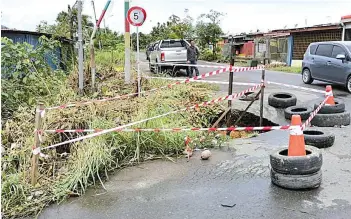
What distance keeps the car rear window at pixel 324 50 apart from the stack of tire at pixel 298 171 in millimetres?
10524

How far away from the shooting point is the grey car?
42.9ft

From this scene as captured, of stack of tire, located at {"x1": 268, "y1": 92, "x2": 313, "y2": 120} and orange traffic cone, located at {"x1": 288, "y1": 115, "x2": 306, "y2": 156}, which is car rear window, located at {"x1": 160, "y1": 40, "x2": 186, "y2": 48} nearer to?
stack of tire, located at {"x1": 268, "y1": 92, "x2": 313, "y2": 120}

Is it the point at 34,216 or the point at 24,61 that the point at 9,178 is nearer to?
the point at 34,216

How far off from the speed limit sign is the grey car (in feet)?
24.8

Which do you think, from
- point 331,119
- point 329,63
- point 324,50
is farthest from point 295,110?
point 324,50

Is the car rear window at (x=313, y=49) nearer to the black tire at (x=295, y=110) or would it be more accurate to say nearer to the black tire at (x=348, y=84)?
the black tire at (x=348, y=84)

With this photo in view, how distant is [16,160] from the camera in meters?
5.55

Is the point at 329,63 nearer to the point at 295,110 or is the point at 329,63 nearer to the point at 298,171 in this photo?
the point at 295,110

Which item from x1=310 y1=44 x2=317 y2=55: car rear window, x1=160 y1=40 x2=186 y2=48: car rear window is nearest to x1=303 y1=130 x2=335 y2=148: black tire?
x1=310 y1=44 x2=317 y2=55: car rear window

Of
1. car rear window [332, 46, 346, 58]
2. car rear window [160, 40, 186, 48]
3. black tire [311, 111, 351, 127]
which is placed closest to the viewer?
black tire [311, 111, 351, 127]

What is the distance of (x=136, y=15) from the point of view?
9453 millimetres

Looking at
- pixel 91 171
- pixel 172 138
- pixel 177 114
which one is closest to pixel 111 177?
pixel 91 171

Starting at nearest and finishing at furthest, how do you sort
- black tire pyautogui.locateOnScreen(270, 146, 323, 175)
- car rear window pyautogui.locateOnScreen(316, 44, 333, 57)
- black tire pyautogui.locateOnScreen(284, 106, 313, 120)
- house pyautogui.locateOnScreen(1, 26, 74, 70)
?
1. black tire pyautogui.locateOnScreen(270, 146, 323, 175)
2. black tire pyautogui.locateOnScreen(284, 106, 313, 120)
3. house pyautogui.locateOnScreen(1, 26, 74, 70)
4. car rear window pyautogui.locateOnScreen(316, 44, 333, 57)

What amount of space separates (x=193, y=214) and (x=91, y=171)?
67.1 inches
